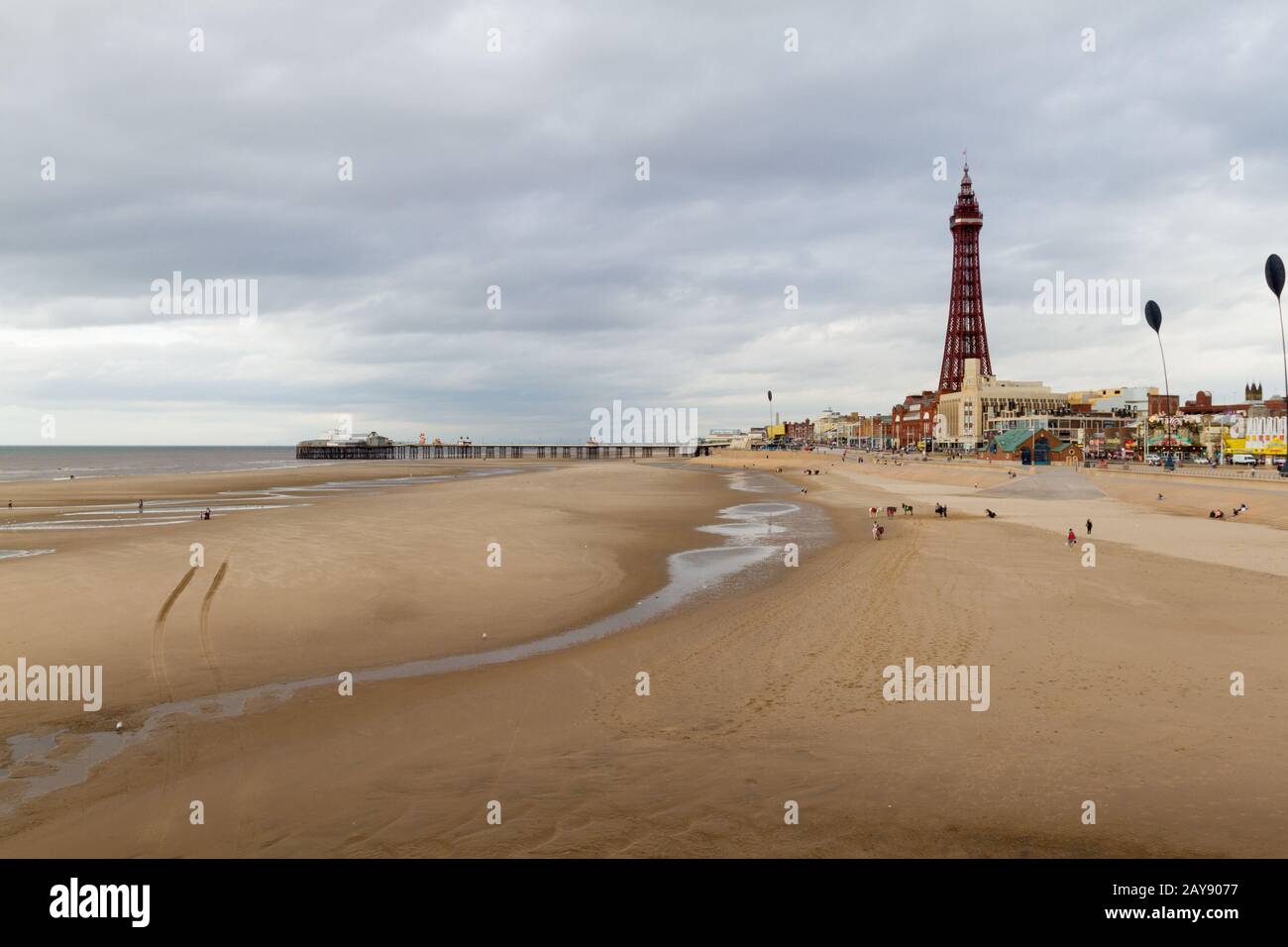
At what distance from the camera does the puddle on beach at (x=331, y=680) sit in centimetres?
769

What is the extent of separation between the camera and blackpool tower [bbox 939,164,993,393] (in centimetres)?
14488

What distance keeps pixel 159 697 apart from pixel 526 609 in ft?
23.7

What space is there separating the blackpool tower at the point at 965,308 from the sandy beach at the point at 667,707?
136013 millimetres

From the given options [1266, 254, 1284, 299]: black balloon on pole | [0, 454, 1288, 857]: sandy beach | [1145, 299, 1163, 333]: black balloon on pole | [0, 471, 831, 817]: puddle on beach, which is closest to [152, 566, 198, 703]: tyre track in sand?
[0, 454, 1288, 857]: sandy beach

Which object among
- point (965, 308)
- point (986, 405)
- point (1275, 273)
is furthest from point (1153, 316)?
point (965, 308)

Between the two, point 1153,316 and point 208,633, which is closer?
point 208,633

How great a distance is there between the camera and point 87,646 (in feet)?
40.3

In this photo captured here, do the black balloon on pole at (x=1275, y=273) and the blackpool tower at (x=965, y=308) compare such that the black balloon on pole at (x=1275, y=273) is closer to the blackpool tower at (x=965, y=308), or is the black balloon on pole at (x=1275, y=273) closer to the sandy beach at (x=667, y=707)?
the sandy beach at (x=667, y=707)

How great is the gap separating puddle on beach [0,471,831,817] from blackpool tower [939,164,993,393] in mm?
138123

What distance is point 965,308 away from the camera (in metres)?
145

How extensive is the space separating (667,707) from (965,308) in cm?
15734

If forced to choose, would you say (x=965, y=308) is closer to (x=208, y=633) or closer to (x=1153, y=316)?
(x=1153, y=316)

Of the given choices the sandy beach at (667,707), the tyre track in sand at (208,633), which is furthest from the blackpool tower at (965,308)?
the tyre track in sand at (208,633)

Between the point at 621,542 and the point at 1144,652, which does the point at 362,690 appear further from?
the point at 621,542
